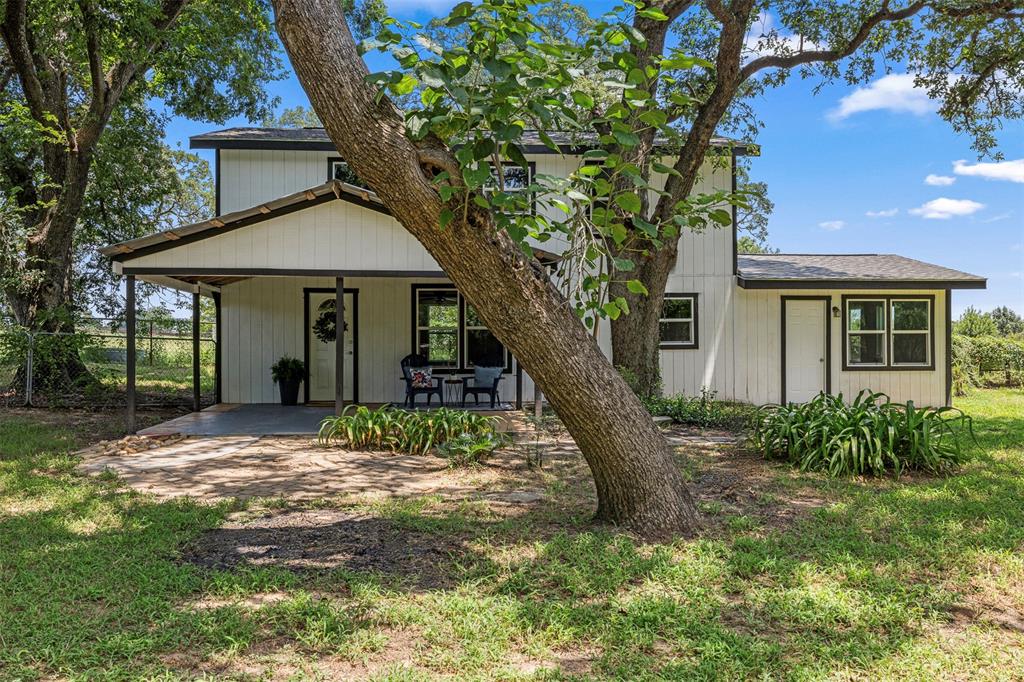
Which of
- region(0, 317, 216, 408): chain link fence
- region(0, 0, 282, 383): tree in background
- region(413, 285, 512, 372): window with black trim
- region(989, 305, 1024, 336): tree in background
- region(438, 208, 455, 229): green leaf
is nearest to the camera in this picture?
region(438, 208, 455, 229): green leaf

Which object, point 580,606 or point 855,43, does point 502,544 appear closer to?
point 580,606

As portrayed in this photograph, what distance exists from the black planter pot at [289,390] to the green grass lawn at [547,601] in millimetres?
7061

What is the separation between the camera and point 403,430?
25.6ft

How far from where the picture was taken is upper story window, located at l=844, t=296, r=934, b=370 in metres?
13.3

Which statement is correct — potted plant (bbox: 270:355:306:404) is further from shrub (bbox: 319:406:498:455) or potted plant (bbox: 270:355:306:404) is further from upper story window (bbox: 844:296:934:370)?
upper story window (bbox: 844:296:934:370)

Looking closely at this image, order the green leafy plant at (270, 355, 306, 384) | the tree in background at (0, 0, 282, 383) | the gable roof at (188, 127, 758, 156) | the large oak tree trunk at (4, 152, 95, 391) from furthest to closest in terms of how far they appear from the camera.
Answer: the green leafy plant at (270, 355, 306, 384), the gable roof at (188, 127, 758, 156), the large oak tree trunk at (4, 152, 95, 391), the tree in background at (0, 0, 282, 383)

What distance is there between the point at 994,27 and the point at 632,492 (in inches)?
459

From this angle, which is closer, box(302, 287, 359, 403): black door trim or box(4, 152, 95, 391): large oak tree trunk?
box(4, 152, 95, 391): large oak tree trunk

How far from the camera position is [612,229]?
140 inches

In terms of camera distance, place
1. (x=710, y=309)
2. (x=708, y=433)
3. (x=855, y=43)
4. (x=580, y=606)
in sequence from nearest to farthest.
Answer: (x=580, y=606), (x=708, y=433), (x=855, y=43), (x=710, y=309)

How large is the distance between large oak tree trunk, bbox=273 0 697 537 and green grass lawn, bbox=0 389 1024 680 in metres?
0.39

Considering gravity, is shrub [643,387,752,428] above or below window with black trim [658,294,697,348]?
below

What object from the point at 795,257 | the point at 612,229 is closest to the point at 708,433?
the point at 612,229

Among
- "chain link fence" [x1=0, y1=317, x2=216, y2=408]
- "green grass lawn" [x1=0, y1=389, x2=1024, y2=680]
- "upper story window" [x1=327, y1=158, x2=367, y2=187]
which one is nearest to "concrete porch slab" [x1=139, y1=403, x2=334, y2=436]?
"chain link fence" [x1=0, y1=317, x2=216, y2=408]
